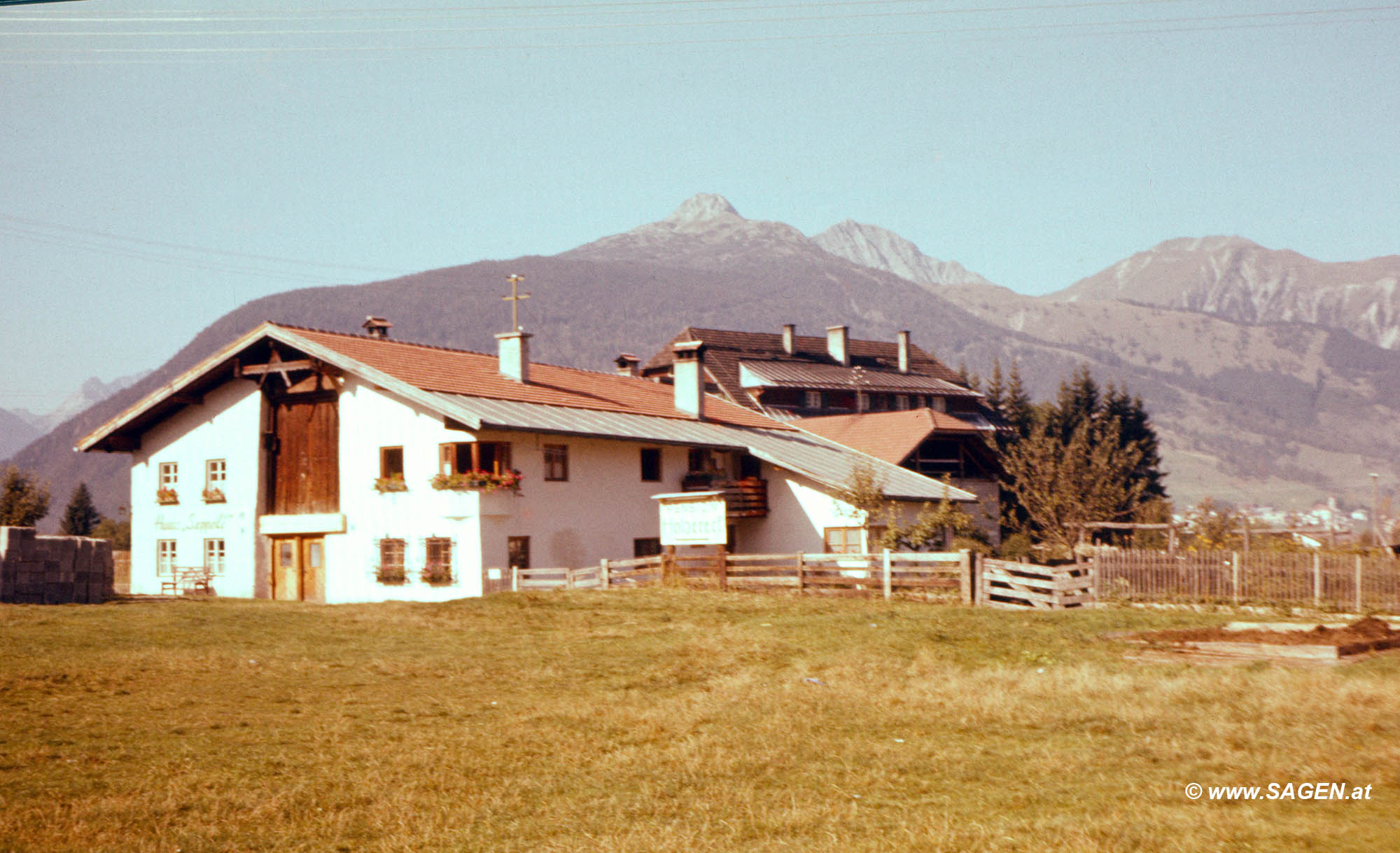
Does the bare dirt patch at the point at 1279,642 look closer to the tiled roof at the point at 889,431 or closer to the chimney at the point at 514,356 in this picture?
the chimney at the point at 514,356

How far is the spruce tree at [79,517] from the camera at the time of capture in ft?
252

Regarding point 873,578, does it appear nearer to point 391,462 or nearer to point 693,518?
point 693,518

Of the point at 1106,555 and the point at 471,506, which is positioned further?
the point at 471,506

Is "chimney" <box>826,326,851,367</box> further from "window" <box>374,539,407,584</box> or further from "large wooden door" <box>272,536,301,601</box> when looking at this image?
"window" <box>374,539,407,584</box>

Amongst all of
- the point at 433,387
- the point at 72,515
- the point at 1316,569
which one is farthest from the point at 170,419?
the point at 72,515

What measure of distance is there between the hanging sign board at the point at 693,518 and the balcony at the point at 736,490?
7456 millimetres

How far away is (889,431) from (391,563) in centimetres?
2480

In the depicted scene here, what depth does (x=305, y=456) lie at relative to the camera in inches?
1494

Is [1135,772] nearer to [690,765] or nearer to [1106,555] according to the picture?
[690,765]

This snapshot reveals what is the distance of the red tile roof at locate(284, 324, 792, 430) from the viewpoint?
122 ft

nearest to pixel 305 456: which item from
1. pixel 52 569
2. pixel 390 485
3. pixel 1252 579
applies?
pixel 390 485

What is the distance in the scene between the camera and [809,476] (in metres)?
41.6

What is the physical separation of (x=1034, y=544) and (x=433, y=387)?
28.3 m

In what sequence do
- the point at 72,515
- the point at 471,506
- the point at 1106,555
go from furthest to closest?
1. the point at 72,515
2. the point at 471,506
3. the point at 1106,555
